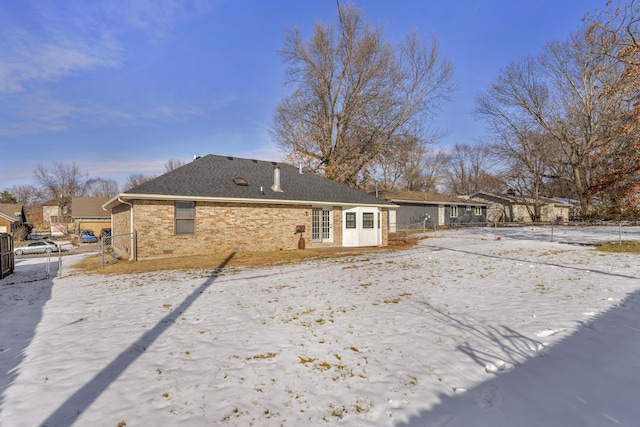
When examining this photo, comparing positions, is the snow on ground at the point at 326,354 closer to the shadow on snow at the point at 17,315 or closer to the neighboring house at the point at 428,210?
the shadow on snow at the point at 17,315

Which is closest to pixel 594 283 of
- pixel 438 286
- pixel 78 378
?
pixel 438 286

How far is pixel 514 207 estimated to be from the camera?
134 feet

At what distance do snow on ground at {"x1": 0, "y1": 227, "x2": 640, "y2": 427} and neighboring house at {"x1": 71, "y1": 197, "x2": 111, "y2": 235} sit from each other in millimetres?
39684

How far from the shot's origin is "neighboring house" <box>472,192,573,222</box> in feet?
130

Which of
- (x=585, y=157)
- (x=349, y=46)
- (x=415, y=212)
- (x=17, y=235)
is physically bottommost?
(x=17, y=235)

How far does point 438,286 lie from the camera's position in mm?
7625

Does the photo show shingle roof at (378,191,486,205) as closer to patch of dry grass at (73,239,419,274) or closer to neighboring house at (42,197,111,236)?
patch of dry grass at (73,239,419,274)

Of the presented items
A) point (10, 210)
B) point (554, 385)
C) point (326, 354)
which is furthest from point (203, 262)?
point (10, 210)

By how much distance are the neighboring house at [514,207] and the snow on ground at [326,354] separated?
115 ft

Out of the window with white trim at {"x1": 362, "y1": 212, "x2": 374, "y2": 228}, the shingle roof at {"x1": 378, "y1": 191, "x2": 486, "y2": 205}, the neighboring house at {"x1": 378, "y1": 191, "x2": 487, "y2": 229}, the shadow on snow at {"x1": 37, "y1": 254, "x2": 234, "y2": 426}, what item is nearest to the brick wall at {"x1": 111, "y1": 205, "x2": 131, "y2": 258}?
the shadow on snow at {"x1": 37, "y1": 254, "x2": 234, "y2": 426}

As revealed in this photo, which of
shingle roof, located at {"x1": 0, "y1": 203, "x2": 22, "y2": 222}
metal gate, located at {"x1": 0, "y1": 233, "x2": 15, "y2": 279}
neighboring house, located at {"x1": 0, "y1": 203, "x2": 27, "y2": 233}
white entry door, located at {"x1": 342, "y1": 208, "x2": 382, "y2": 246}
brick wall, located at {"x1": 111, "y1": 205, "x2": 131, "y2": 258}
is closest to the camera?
metal gate, located at {"x1": 0, "y1": 233, "x2": 15, "y2": 279}

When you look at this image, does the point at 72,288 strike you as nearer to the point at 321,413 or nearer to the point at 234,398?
the point at 234,398

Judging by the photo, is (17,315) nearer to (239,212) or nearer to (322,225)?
(239,212)

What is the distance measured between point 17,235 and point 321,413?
50157 mm
